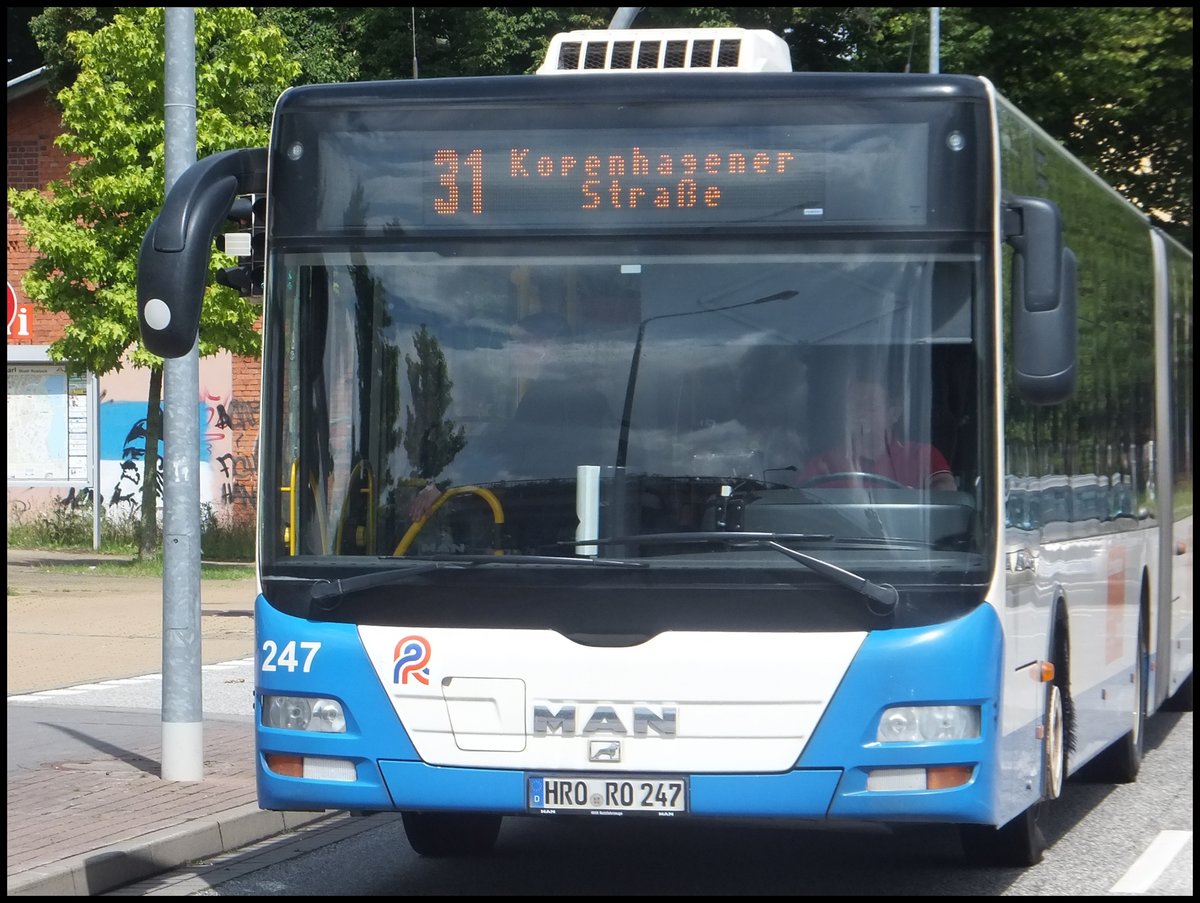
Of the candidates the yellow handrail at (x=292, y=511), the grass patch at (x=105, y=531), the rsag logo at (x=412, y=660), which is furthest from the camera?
the grass patch at (x=105, y=531)

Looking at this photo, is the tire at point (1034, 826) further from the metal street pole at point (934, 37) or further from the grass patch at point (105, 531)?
the metal street pole at point (934, 37)

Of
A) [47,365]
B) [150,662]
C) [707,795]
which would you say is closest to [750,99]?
[707,795]

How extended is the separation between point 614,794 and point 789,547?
0.96 meters

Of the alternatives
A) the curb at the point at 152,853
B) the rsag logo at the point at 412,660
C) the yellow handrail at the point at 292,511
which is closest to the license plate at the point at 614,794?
the rsag logo at the point at 412,660

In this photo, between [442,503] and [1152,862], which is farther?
[1152,862]

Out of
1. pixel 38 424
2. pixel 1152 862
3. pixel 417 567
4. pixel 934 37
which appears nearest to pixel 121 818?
pixel 417 567

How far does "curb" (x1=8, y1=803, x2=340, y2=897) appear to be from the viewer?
7.05 meters

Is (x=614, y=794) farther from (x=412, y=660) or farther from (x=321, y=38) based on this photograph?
(x=321, y=38)

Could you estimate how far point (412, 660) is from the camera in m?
6.37

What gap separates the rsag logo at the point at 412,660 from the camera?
6.36m

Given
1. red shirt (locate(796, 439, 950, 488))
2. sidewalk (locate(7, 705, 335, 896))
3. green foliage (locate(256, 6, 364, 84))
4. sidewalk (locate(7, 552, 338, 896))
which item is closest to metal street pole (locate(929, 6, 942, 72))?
green foliage (locate(256, 6, 364, 84))

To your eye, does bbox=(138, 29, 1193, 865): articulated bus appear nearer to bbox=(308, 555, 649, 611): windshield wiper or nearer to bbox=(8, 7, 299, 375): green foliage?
bbox=(308, 555, 649, 611): windshield wiper

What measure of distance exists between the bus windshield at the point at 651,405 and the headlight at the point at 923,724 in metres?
0.47

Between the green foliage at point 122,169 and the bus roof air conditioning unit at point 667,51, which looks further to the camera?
the green foliage at point 122,169
